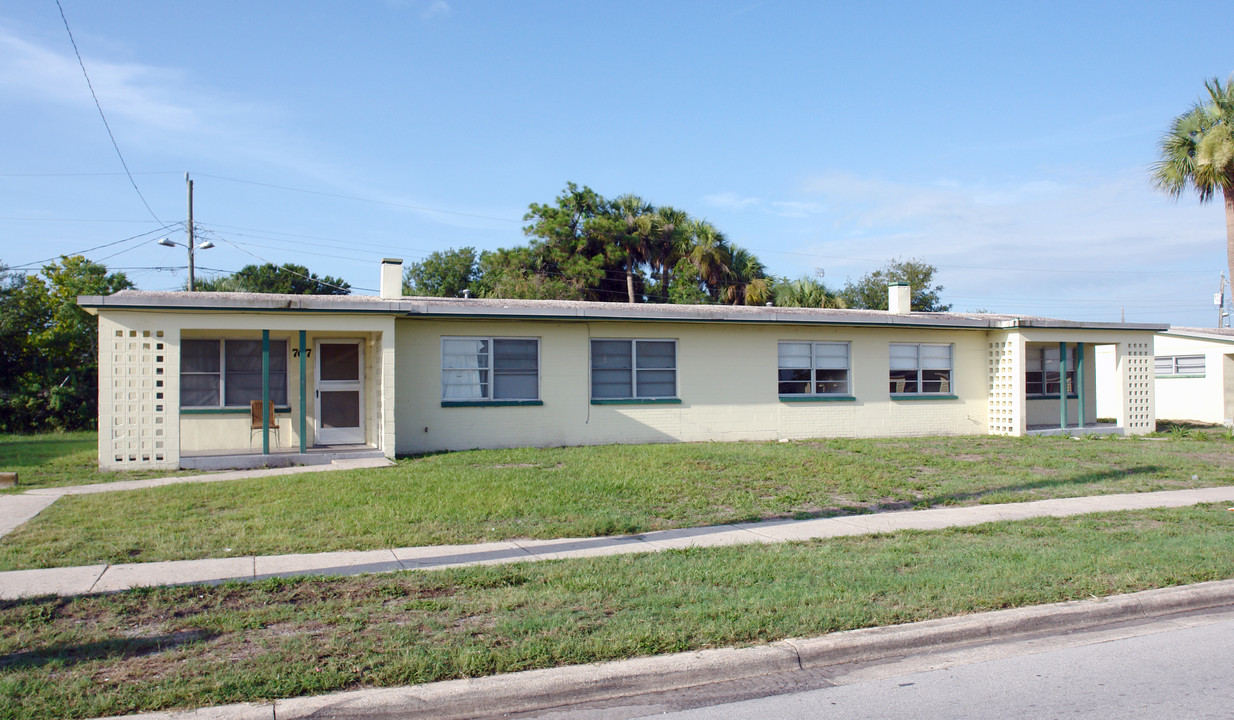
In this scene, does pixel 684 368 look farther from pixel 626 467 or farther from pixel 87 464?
pixel 87 464

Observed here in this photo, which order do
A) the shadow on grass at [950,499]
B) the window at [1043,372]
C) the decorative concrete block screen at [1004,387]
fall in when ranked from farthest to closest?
the window at [1043,372]
the decorative concrete block screen at [1004,387]
the shadow on grass at [950,499]

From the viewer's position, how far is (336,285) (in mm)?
47969

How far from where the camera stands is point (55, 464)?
603 inches

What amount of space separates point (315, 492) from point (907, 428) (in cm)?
1405

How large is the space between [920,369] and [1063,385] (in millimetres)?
3821

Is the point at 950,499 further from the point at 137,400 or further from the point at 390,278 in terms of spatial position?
the point at 137,400

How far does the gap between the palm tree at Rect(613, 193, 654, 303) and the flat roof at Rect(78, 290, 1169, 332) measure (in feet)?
62.5

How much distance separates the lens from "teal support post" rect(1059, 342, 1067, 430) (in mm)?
21531

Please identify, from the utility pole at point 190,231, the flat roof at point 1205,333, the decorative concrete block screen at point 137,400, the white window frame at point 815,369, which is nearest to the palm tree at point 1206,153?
the flat roof at point 1205,333

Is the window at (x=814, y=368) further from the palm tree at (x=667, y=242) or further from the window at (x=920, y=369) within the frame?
the palm tree at (x=667, y=242)

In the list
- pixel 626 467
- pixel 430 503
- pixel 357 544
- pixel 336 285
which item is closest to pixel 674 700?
pixel 357 544

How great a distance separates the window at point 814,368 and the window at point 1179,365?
14.2 meters

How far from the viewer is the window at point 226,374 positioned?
16.3 m

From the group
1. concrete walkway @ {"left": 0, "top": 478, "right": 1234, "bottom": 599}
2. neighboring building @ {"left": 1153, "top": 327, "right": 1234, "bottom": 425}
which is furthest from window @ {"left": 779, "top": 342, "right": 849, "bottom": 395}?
neighboring building @ {"left": 1153, "top": 327, "right": 1234, "bottom": 425}
